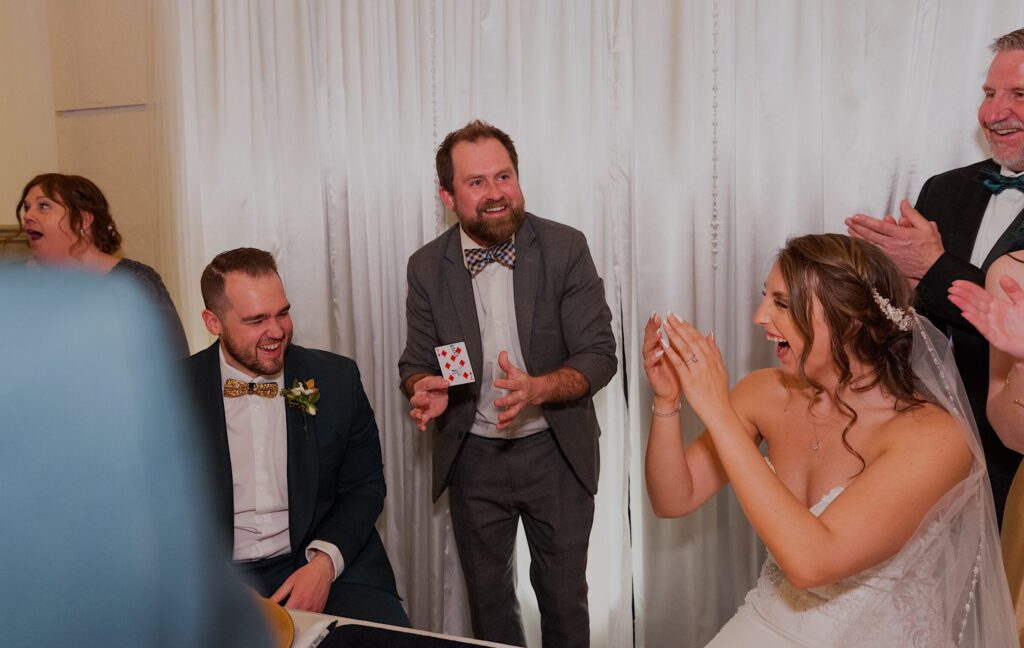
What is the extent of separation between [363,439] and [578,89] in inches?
56.6

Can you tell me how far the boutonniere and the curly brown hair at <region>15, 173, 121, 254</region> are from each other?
4.23 feet

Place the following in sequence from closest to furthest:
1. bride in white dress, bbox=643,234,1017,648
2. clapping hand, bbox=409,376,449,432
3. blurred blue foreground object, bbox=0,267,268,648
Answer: blurred blue foreground object, bbox=0,267,268,648, bride in white dress, bbox=643,234,1017,648, clapping hand, bbox=409,376,449,432

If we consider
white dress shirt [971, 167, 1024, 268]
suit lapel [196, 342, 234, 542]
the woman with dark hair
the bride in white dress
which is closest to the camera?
the bride in white dress

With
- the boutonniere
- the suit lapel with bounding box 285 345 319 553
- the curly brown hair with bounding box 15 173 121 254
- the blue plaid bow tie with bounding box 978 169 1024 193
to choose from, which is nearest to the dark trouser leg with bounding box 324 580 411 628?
the suit lapel with bounding box 285 345 319 553

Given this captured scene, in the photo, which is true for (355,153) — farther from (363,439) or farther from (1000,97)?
(1000,97)

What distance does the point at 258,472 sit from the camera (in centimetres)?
236

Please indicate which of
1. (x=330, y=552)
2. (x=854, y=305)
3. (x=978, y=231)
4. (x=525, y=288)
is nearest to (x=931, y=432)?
(x=854, y=305)

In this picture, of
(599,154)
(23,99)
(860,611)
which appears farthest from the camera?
(23,99)

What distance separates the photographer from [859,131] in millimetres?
2609

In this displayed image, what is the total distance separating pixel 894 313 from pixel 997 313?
190 mm

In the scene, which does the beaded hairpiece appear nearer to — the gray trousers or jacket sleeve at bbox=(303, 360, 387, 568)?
the gray trousers

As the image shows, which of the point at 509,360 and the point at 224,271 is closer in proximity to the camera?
the point at 224,271

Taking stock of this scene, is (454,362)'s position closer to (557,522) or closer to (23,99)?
(557,522)

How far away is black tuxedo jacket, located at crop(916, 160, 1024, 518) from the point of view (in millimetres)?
2010
